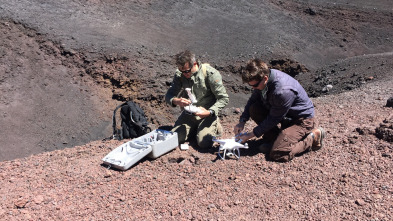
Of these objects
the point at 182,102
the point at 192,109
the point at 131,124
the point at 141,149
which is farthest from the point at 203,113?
the point at 131,124

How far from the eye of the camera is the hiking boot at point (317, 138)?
12.6ft

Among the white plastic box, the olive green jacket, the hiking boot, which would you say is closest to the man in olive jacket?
the olive green jacket

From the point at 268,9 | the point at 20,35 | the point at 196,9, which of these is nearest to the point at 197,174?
the point at 20,35

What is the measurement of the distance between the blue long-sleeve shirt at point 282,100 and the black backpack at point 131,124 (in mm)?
2078

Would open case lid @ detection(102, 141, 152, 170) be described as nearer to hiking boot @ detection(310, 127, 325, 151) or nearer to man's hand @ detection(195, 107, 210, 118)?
man's hand @ detection(195, 107, 210, 118)

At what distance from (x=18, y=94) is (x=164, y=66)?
3254 millimetres

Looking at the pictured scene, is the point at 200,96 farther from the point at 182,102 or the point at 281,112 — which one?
the point at 281,112

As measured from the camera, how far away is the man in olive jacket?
14.2 ft

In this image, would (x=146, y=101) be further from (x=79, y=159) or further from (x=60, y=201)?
(x=60, y=201)

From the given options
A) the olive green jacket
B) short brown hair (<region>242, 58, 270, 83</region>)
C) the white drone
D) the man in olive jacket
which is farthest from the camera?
the olive green jacket

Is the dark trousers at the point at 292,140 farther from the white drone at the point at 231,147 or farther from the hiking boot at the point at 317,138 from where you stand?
the white drone at the point at 231,147

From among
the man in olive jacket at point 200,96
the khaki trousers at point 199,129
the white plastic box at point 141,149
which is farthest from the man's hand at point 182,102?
the white plastic box at point 141,149

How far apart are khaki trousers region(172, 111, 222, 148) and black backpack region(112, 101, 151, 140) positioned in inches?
23.9

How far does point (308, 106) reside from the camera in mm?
3867
